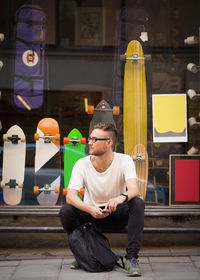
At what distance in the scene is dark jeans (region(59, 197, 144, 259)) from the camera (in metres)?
3.34

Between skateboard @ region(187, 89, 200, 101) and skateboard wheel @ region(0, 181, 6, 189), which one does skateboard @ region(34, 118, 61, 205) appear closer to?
skateboard wheel @ region(0, 181, 6, 189)

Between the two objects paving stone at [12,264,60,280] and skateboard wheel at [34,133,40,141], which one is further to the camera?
skateboard wheel at [34,133,40,141]

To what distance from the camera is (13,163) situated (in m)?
4.63

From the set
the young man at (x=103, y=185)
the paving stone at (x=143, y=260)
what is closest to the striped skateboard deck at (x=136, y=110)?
the paving stone at (x=143, y=260)

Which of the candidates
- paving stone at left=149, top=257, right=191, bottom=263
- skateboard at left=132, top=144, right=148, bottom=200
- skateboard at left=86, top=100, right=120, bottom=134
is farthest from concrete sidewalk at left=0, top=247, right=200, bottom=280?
skateboard at left=86, top=100, right=120, bottom=134

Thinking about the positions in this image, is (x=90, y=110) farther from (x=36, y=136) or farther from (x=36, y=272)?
(x=36, y=272)

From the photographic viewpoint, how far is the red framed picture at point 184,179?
4566 millimetres

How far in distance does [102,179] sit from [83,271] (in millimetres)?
701

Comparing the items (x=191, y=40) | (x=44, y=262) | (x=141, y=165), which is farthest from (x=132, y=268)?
(x=191, y=40)

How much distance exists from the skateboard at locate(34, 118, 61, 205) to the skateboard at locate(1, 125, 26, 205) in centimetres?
15

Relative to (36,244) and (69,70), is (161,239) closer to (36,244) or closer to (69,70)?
(36,244)

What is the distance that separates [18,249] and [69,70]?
185cm

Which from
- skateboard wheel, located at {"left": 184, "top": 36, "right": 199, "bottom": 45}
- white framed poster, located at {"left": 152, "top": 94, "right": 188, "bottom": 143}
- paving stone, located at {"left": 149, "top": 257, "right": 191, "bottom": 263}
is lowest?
paving stone, located at {"left": 149, "top": 257, "right": 191, "bottom": 263}

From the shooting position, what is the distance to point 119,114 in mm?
4672
